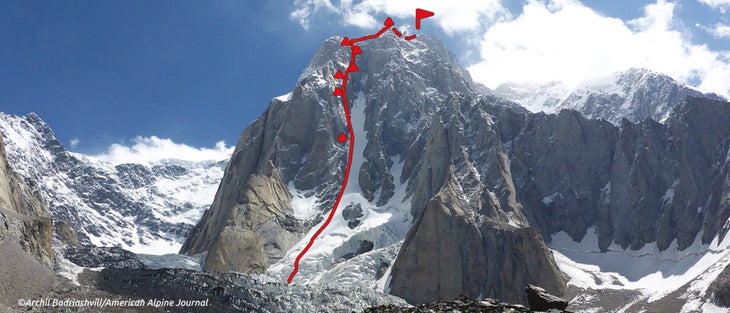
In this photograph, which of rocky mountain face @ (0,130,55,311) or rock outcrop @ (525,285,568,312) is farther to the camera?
rocky mountain face @ (0,130,55,311)

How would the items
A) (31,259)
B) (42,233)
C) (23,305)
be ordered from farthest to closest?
(42,233), (31,259), (23,305)

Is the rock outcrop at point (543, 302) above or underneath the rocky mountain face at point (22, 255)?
underneath

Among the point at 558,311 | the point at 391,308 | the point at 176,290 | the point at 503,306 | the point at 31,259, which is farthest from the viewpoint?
the point at 176,290

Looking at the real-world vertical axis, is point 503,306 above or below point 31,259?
below

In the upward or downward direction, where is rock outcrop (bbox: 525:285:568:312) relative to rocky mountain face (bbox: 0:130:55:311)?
downward

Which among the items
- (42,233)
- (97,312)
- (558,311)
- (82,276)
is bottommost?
(558,311)

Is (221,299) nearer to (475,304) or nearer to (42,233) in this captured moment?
(42,233)

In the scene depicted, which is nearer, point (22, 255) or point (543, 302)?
point (543, 302)

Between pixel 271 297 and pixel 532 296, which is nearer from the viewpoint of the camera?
pixel 532 296

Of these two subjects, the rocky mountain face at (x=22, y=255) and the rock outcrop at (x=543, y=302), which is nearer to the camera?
the rock outcrop at (x=543, y=302)

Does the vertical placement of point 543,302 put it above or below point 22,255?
below

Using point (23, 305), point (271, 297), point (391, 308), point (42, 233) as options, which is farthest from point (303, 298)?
point (391, 308)
